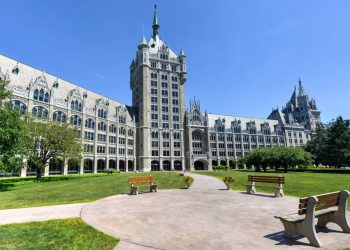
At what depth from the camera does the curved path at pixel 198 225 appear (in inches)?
257

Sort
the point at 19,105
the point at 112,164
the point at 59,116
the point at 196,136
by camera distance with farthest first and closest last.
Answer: the point at 196,136, the point at 112,164, the point at 59,116, the point at 19,105

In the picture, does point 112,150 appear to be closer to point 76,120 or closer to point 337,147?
point 76,120

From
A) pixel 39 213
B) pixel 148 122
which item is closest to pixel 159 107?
pixel 148 122

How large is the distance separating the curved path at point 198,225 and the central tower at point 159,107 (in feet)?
219

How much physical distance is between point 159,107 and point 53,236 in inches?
3069

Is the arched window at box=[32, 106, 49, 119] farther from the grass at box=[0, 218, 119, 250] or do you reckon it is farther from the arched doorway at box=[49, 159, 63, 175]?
the grass at box=[0, 218, 119, 250]

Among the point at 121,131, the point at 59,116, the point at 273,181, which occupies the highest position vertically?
the point at 59,116

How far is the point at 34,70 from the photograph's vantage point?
5719cm

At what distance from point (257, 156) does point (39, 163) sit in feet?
161

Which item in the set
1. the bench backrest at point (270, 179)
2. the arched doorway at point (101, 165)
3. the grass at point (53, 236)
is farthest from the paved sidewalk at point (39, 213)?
the arched doorway at point (101, 165)

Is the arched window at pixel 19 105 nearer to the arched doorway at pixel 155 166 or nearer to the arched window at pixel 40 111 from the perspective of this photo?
the arched window at pixel 40 111

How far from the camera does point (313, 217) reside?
674 cm

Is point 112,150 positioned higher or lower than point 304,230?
higher

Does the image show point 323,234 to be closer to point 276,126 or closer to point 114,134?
point 114,134
